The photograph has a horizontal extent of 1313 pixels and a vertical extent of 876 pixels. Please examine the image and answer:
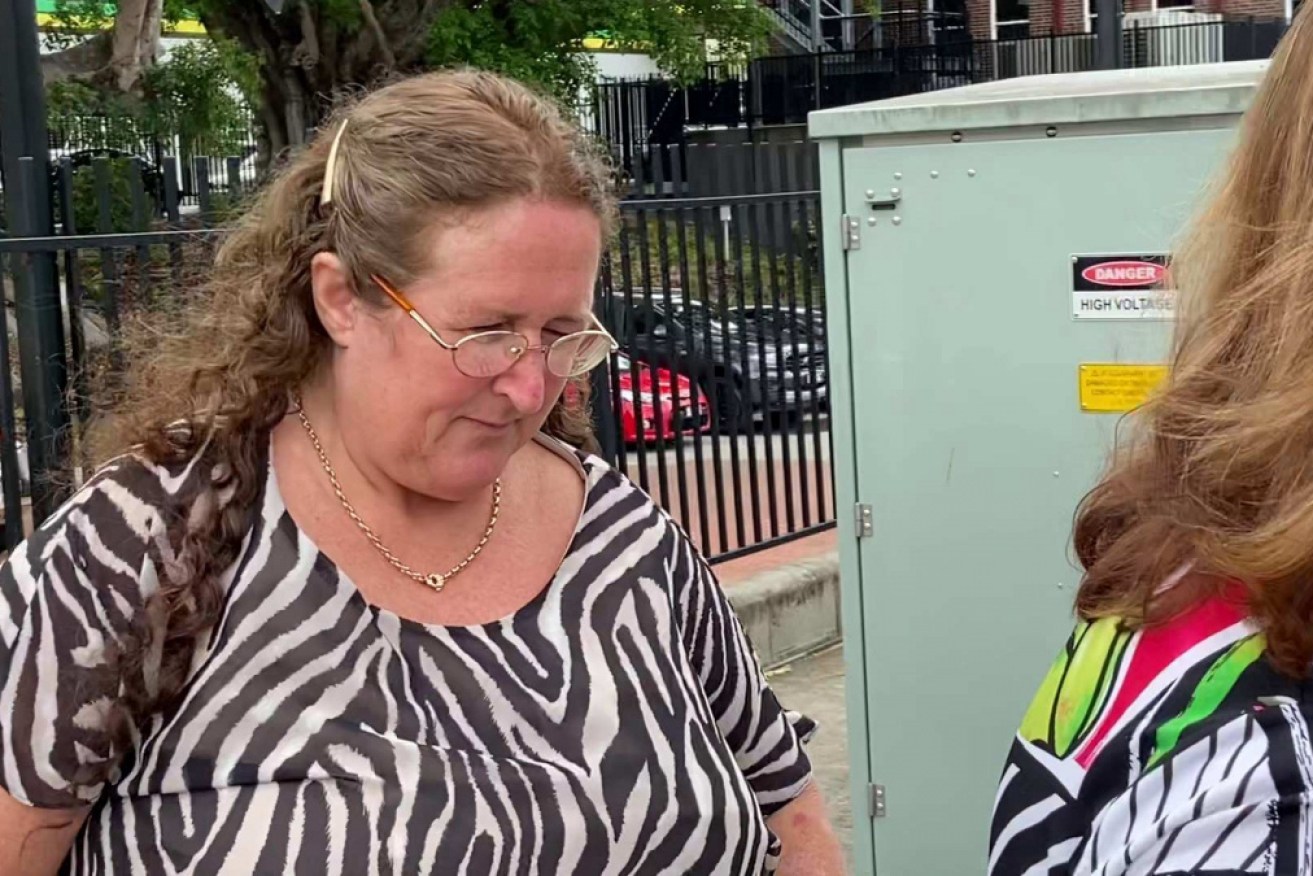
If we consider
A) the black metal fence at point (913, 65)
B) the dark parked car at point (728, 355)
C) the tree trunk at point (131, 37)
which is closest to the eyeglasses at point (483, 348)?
the dark parked car at point (728, 355)

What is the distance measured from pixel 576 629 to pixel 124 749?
0.49m

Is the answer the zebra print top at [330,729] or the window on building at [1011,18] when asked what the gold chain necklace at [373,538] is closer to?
the zebra print top at [330,729]

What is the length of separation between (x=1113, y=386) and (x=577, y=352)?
1.60m

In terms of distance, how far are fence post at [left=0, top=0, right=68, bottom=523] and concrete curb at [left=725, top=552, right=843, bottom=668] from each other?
8.95 feet

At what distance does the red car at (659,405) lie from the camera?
6.53 meters

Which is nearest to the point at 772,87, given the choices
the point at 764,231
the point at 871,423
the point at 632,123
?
the point at 632,123

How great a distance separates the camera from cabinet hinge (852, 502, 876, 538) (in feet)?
11.1

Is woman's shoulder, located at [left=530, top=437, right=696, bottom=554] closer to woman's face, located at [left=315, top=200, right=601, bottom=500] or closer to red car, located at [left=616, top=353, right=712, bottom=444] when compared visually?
woman's face, located at [left=315, top=200, right=601, bottom=500]

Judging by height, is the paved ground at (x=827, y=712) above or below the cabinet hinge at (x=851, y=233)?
below

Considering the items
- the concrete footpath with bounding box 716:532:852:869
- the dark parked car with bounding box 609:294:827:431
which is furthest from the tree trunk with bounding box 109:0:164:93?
the concrete footpath with bounding box 716:532:852:869

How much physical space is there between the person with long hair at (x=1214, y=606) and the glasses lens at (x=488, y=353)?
626mm

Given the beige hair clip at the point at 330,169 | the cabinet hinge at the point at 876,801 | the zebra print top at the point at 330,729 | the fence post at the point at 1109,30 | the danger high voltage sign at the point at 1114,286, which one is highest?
the fence post at the point at 1109,30

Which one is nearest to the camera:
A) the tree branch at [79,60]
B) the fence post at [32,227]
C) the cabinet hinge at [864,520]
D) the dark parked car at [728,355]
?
the cabinet hinge at [864,520]

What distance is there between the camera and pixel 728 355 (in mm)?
6918
